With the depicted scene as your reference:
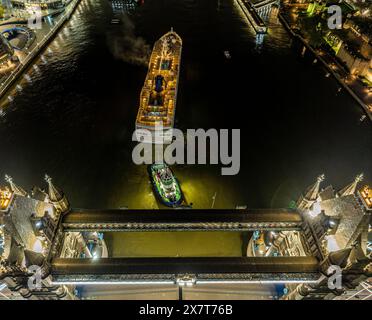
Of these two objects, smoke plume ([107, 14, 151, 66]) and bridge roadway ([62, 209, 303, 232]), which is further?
smoke plume ([107, 14, 151, 66])

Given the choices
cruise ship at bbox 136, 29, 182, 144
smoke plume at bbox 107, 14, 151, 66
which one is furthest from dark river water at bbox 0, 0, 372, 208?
cruise ship at bbox 136, 29, 182, 144

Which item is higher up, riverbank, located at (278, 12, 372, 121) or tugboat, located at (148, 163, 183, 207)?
riverbank, located at (278, 12, 372, 121)

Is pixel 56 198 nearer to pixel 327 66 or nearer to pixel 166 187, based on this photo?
pixel 166 187

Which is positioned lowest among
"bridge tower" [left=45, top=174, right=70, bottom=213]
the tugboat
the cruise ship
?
the tugboat

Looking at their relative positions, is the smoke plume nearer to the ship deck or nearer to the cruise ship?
the ship deck

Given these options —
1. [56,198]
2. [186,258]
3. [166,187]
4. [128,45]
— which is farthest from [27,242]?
[128,45]

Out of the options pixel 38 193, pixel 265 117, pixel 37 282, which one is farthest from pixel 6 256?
pixel 265 117

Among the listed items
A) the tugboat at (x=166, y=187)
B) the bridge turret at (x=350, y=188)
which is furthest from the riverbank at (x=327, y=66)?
the tugboat at (x=166, y=187)
